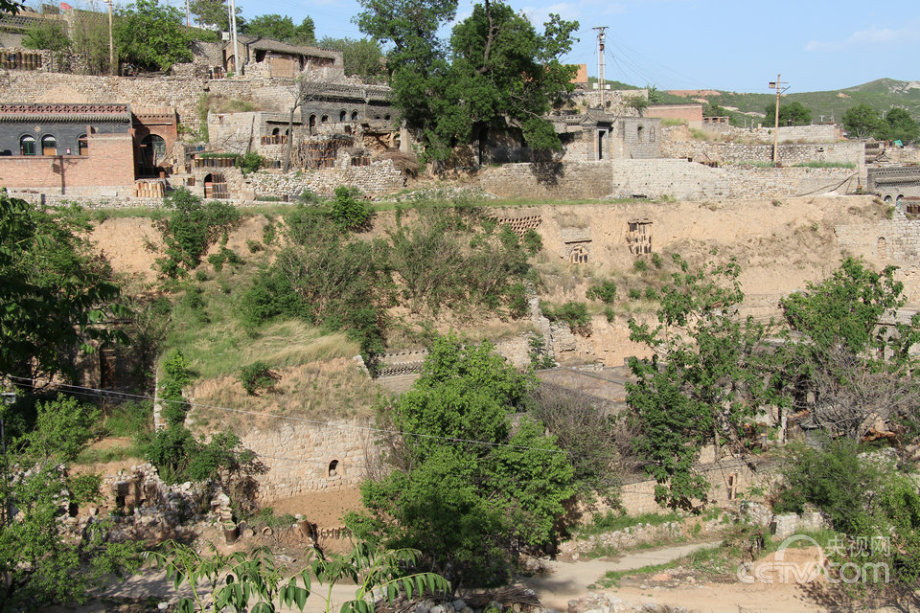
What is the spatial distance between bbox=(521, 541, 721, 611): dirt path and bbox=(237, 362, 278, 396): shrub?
6.22 meters

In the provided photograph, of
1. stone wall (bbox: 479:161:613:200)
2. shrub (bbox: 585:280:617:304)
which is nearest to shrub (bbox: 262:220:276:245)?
stone wall (bbox: 479:161:613:200)

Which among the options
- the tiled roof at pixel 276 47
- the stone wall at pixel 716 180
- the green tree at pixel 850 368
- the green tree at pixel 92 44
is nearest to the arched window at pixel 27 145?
the green tree at pixel 92 44

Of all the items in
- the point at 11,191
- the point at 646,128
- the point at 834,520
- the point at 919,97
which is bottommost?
the point at 834,520

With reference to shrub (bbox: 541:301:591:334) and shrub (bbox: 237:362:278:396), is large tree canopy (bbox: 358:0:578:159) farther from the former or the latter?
shrub (bbox: 237:362:278:396)

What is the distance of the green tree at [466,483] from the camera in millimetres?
11586

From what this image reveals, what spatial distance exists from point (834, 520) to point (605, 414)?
4420 mm

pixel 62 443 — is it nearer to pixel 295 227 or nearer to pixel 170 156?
pixel 295 227

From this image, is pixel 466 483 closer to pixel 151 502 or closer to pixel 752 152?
pixel 151 502

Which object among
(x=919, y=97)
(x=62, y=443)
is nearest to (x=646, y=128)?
(x=62, y=443)

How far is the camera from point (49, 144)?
23297 mm

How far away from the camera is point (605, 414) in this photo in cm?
1570

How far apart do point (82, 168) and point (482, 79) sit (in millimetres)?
11902

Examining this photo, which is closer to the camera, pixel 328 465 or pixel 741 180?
pixel 328 465

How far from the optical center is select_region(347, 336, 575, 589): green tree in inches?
456
